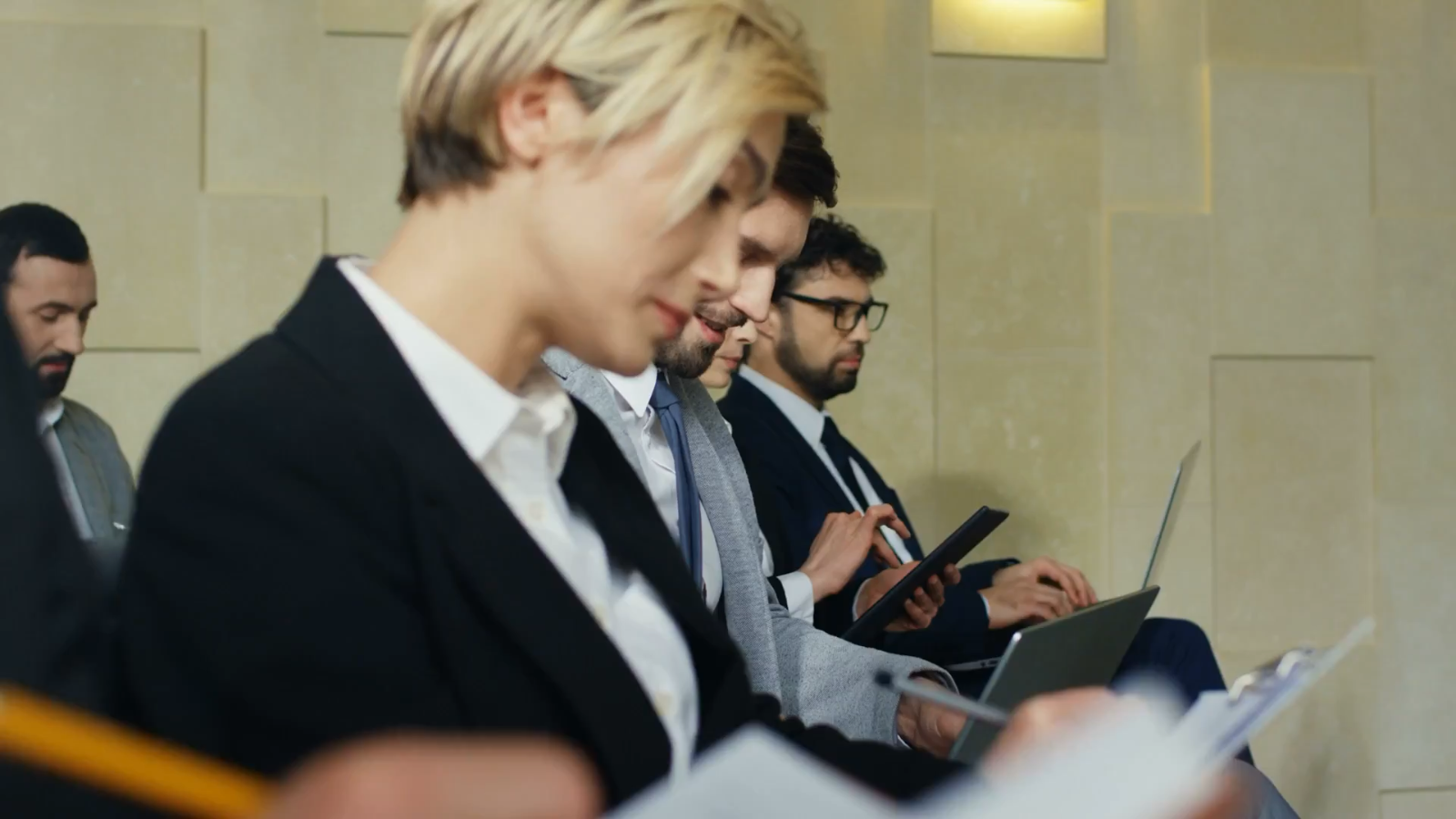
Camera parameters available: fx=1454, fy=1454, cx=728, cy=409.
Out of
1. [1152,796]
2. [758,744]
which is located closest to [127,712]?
[758,744]

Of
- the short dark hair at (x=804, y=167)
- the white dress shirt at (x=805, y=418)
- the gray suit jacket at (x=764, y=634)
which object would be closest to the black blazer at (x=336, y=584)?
the gray suit jacket at (x=764, y=634)

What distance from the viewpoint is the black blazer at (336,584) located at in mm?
819

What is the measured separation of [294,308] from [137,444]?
261 cm

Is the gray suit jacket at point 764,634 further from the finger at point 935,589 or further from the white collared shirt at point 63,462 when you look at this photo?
the white collared shirt at point 63,462

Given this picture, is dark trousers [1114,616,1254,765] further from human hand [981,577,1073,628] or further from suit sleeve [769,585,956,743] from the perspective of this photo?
suit sleeve [769,585,956,743]

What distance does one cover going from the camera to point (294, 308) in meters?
1.02

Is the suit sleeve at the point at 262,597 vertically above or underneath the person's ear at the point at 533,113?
underneath

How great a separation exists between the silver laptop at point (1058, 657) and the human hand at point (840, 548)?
47cm

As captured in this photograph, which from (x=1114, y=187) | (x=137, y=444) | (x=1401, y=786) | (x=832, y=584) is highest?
(x=1114, y=187)

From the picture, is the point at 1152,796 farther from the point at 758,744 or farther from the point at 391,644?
the point at 391,644

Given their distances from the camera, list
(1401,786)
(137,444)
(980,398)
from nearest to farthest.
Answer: (137,444)
(980,398)
(1401,786)

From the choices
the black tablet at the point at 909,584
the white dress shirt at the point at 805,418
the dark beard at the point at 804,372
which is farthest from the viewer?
the dark beard at the point at 804,372

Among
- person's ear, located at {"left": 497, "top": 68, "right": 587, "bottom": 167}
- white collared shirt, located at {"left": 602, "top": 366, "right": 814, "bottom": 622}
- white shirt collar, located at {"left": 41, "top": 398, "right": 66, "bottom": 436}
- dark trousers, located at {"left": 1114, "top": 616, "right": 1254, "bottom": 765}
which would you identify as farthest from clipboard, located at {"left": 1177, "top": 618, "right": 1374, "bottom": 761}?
white shirt collar, located at {"left": 41, "top": 398, "right": 66, "bottom": 436}

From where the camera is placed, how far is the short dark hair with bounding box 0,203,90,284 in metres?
2.96
